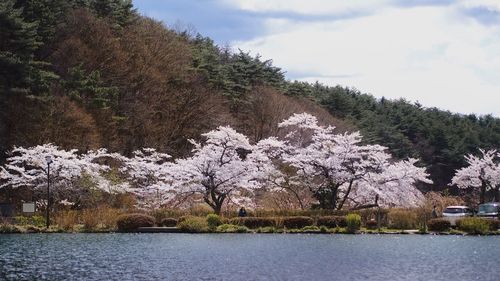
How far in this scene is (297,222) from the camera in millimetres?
36531

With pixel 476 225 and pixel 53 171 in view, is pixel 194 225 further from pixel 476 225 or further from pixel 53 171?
pixel 476 225

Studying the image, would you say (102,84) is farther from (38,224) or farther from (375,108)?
(375,108)

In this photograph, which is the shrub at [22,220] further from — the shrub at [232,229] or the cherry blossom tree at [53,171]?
the shrub at [232,229]

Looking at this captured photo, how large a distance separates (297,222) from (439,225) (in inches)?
307

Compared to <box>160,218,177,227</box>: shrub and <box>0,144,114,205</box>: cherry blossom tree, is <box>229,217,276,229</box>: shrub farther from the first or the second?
<box>0,144,114,205</box>: cherry blossom tree

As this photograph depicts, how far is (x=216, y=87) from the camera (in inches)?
2862

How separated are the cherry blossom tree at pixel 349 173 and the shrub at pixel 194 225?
916 centimetres

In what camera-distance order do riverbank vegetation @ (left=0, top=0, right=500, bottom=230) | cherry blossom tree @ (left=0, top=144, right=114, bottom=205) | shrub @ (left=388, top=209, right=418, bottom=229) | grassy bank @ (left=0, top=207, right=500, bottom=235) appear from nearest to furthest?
grassy bank @ (left=0, top=207, right=500, bottom=235), shrub @ (left=388, top=209, right=418, bottom=229), riverbank vegetation @ (left=0, top=0, right=500, bottom=230), cherry blossom tree @ (left=0, top=144, right=114, bottom=205)

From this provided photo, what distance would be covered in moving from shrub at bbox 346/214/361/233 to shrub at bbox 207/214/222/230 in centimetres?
742

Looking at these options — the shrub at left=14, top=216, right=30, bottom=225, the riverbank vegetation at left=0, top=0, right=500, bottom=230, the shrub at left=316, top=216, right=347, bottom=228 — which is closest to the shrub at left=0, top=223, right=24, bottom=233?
the riverbank vegetation at left=0, top=0, right=500, bottom=230

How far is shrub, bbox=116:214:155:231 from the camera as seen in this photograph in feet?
120

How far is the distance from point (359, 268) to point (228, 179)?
22356 millimetres

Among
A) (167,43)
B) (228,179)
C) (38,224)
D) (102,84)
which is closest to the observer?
(38,224)

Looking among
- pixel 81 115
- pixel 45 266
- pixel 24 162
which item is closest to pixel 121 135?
pixel 81 115
